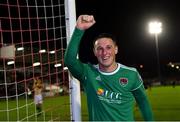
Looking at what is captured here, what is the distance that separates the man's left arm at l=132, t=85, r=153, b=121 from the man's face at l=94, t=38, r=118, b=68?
0.38 meters

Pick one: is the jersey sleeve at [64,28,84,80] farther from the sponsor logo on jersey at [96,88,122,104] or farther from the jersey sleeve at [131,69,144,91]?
the jersey sleeve at [131,69,144,91]

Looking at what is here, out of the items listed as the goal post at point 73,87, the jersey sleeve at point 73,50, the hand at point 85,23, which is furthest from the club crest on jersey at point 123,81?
the goal post at point 73,87

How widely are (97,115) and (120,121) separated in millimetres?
192

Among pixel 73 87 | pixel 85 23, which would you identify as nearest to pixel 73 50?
pixel 85 23

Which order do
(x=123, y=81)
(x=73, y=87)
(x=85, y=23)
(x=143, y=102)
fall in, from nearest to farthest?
(x=85, y=23) < (x=123, y=81) < (x=143, y=102) < (x=73, y=87)

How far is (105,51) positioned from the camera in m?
3.75

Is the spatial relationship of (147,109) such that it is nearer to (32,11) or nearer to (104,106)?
(104,106)

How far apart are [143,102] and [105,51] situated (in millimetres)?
610

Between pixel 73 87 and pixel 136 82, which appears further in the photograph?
pixel 73 87

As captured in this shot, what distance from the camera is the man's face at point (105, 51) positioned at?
3.75 m

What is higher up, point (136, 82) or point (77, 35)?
point (77, 35)

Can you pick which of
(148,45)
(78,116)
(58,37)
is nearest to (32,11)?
(58,37)

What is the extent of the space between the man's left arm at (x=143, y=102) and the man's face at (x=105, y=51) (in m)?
0.38

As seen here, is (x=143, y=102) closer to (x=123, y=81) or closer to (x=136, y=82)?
(x=136, y=82)
